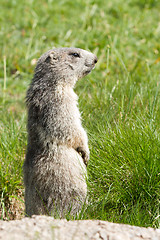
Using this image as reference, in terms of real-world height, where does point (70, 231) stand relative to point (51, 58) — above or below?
below

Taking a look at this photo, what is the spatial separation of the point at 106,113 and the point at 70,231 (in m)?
1.96

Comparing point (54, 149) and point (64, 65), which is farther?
point (64, 65)

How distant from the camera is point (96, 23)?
7.64 metres

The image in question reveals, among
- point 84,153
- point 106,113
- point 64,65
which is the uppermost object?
point 64,65

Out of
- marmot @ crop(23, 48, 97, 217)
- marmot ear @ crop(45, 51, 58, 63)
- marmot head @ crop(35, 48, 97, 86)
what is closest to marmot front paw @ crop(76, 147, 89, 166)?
marmot @ crop(23, 48, 97, 217)

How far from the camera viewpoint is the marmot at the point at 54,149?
10.5 feet

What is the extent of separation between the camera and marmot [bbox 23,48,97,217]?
3197mm

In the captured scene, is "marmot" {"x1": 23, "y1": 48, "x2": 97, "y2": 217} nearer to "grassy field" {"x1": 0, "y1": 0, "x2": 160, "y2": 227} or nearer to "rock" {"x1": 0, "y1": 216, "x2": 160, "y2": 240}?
"grassy field" {"x1": 0, "y1": 0, "x2": 160, "y2": 227}

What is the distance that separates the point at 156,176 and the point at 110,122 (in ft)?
3.40

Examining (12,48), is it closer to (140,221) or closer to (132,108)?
(132,108)

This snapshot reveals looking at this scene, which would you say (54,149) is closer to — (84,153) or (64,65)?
(84,153)

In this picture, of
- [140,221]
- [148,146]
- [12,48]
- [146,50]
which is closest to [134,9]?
[146,50]

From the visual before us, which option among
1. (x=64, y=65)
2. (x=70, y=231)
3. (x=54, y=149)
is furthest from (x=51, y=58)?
(x=70, y=231)

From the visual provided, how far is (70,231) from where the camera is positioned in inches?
91.9
